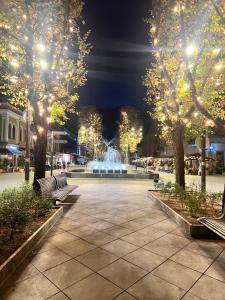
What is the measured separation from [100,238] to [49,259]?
1.53m

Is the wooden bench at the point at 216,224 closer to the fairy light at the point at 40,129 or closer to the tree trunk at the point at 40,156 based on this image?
the tree trunk at the point at 40,156

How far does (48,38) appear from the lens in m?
10.4

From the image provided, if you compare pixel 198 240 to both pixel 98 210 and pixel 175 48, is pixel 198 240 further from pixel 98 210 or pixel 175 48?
pixel 175 48

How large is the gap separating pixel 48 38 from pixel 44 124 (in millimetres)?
3932

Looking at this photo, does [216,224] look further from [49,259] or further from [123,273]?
[49,259]

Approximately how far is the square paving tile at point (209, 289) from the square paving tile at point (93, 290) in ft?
3.91

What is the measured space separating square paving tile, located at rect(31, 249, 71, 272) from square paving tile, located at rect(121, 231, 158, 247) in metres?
1.63

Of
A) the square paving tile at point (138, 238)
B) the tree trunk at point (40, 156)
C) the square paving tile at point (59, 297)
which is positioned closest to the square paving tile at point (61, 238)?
the square paving tile at point (138, 238)

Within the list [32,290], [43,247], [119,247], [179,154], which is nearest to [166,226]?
[119,247]

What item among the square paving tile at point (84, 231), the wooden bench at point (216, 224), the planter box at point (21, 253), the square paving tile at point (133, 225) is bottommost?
the square paving tile at point (84, 231)

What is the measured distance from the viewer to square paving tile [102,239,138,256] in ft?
16.4

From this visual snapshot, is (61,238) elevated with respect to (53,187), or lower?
lower

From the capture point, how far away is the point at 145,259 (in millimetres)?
4668

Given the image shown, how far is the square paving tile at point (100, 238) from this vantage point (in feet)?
18.2
